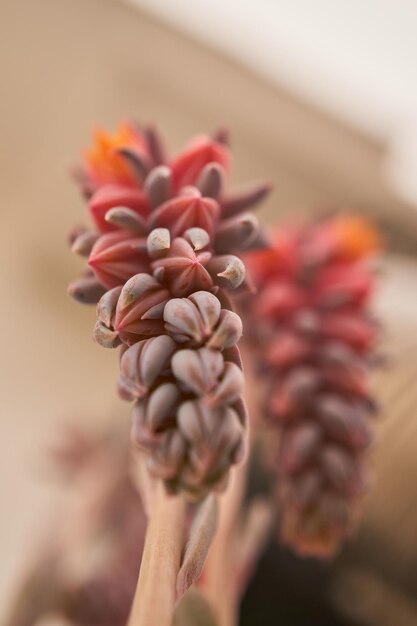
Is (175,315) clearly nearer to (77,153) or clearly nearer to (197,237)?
(197,237)

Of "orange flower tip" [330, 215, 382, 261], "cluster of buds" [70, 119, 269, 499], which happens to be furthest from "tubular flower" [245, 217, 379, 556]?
"cluster of buds" [70, 119, 269, 499]

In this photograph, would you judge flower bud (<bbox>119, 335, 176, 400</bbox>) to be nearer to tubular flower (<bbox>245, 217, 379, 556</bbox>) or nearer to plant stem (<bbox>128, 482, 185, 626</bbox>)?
plant stem (<bbox>128, 482, 185, 626</bbox>)

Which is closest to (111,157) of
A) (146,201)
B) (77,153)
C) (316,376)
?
(146,201)

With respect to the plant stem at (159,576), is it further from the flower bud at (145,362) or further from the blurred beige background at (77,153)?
the blurred beige background at (77,153)

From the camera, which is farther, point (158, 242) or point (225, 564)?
point (225, 564)

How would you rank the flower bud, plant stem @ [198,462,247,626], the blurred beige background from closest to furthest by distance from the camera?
the flower bud
plant stem @ [198,462,247,626]
the blurred beige background

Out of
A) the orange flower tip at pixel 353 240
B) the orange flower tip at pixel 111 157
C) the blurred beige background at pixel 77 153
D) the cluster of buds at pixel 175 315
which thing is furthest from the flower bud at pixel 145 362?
the blurred beige background at pixel 77 153

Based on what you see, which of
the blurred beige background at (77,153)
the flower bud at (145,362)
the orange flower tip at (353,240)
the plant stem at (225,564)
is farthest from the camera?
Result: the blurred beige background at (77,153)
